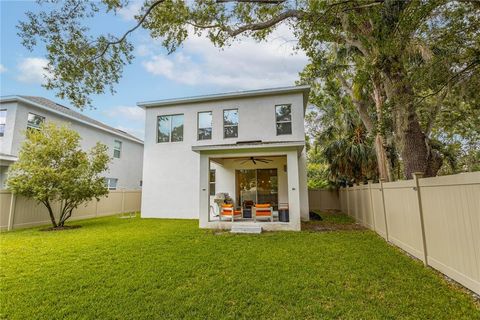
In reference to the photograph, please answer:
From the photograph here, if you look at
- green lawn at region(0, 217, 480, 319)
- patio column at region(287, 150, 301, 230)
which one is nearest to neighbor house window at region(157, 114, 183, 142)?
patio column at region(287, 150, 301, 230)

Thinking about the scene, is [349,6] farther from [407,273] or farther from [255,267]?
[255,267]

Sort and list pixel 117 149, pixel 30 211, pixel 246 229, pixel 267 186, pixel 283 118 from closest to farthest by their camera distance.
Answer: pixel 246 229, pixel 30 211, pixel 283 118, pixel 267 186, pixel 117 149

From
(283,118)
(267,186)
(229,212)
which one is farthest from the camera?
(267,186)

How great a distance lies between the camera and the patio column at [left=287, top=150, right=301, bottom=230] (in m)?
8.88

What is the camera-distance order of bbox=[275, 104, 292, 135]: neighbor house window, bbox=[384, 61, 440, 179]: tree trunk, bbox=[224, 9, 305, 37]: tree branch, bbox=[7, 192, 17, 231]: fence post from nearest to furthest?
bbox=[384, 61, 440, 179]: tree trunk → bbox=[224, 9, 305, 37]: tree branch → bbox=[7, 192, 17, 231]: fence post → bbox=[275, 104, 292, 135]: neighbor house window

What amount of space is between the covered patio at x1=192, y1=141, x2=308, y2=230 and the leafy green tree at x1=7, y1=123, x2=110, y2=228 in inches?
208

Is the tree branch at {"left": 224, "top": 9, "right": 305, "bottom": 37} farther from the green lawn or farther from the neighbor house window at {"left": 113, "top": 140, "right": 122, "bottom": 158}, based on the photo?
the neighbor house window at {"left": 113, "top": 140, "right": 122, "bottom": 158}

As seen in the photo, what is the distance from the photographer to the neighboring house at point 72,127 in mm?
12258

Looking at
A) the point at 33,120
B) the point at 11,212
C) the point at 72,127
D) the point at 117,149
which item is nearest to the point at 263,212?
the point at 11,212

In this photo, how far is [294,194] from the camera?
895cm

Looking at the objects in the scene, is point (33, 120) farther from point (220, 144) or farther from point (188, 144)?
point (220, 144)

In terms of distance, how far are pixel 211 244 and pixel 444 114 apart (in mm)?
10283

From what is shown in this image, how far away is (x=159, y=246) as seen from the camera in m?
6.82

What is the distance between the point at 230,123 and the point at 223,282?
32.6 feet
